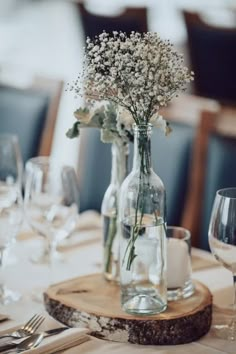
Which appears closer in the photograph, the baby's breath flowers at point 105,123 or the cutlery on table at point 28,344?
the cutlery on table at point 28,344

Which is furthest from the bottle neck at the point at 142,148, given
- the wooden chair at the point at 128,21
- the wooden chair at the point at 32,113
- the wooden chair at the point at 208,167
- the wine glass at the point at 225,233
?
the wooden chair at the point at 128,21

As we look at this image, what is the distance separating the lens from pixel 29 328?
1.35 meters

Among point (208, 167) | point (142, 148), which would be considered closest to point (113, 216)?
point (142, 148)

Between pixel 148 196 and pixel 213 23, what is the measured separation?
1988 millimetres

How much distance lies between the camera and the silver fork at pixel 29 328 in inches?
52.1

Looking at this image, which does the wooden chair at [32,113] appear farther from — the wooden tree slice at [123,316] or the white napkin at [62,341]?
the white napkin at [62,341]

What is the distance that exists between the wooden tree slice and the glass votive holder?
0.7 inches

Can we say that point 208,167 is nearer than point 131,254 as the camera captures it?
No

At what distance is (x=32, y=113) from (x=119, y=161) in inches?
40.2

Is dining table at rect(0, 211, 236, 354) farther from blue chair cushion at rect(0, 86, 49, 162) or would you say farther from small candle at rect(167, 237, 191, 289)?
blue chair cushion at rect(0, 86, 49, 162)

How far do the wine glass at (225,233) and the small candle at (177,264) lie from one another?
9 cm

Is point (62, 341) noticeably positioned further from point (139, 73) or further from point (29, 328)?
point (139, 73)

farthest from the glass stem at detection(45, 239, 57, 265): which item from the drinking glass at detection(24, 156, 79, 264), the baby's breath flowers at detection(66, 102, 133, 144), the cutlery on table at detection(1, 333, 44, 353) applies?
the cutlery on table at detection(1, 333, 44, 353)

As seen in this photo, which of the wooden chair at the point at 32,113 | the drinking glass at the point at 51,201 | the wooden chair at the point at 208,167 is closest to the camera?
the drinking glass at the point at 51,201
